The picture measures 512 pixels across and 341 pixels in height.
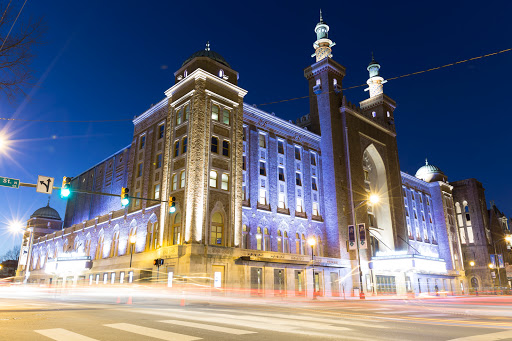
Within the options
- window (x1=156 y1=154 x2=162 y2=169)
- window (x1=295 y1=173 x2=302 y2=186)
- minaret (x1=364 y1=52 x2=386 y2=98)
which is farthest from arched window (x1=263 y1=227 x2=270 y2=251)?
minaret (x1=364 y1=52 x2=386 y2=98)

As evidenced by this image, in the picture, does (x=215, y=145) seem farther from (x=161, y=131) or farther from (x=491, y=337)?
(x=491, y=337)

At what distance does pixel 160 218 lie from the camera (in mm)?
40562

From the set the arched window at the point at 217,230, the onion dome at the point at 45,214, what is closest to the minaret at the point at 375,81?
the arched window at the point at 217,230

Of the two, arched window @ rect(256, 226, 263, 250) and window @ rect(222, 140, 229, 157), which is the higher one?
window @ rect(222, 140, 229, 157)

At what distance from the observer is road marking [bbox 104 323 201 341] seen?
7.83m

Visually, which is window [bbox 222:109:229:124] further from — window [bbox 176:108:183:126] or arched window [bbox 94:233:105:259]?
arched window [bbox 94:233:105:259]

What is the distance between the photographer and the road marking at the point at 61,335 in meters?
7.74

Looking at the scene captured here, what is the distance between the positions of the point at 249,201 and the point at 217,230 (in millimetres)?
7210

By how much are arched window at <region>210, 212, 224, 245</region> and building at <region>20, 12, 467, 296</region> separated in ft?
0.34

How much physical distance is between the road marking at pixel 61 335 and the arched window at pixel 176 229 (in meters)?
28.7

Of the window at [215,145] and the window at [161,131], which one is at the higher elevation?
the window at [161,131]

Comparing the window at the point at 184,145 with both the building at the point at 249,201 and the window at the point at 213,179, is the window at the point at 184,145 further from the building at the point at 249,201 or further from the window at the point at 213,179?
the window at the point at 213,179

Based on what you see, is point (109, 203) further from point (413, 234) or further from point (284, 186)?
point (413, 234)

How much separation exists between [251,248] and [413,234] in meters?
43.2
